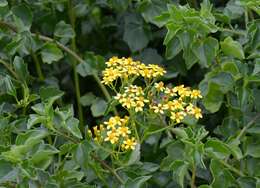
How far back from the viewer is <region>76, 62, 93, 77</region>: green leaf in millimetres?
1957

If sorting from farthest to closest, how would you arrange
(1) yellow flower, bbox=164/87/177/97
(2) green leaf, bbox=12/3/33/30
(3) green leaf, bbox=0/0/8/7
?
(2) green leaf, bbox=12/3/33/30, (3) green leaf, bbox=0/0/8/7, (1) yellow flower, bbox=164/87/177/97

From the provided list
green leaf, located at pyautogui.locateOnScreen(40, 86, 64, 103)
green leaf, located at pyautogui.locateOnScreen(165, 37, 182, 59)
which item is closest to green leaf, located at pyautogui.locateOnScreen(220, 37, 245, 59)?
green leaf, located at pyautogui.locateOnScreen(165, 37, 182, 59)

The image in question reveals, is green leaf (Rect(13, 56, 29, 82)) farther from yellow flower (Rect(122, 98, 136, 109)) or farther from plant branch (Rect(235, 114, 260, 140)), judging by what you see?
plant branch (Rect(235, 114, 260, 140))

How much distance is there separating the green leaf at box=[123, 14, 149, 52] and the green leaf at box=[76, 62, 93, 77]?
165mm

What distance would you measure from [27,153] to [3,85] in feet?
1.45

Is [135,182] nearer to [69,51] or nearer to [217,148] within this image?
[217,148]

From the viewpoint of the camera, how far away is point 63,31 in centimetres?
198

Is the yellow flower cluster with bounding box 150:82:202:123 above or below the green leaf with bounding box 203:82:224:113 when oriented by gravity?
above

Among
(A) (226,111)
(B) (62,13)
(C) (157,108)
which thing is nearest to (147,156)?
(A) (226,111)

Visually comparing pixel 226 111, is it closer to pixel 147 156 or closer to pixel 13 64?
pixel 147 156

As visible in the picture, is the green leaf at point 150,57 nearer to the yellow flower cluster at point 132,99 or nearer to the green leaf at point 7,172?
the yellow flower cluster at point 132,99

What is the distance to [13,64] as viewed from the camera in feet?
6.08

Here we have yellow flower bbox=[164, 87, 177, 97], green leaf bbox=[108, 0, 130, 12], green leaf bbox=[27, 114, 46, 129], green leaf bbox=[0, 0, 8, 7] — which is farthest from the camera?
green leaf bbox=[108, 0, 130, 12]

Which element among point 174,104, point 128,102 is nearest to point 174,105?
point 174,104
